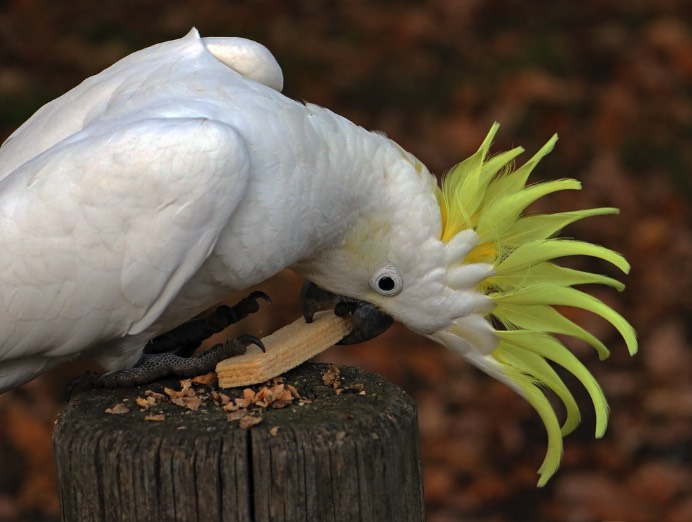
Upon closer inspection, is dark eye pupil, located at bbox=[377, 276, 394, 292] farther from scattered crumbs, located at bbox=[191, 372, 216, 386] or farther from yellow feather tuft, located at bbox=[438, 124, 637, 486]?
scattered crumbs, located at bbox=[191, 372, 216, 386]

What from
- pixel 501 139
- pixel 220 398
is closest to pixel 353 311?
pixel 220 398

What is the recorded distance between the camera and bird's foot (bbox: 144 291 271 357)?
9.82 ft

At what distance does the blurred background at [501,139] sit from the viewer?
4.99m

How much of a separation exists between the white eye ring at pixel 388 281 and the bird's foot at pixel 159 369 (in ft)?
1.10

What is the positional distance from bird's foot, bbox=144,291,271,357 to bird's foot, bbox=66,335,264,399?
0.21 meters

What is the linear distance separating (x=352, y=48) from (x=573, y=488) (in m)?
3.33

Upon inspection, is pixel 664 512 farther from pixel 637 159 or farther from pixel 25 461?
pixel 25 461

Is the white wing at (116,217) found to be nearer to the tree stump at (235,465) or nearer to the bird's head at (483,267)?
the tree stump at (235,465)

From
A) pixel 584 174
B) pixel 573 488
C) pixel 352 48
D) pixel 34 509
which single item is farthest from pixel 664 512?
pixel 352 48

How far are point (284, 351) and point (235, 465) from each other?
0.47m

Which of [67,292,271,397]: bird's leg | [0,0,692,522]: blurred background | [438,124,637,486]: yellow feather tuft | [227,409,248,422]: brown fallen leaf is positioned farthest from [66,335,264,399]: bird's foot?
[0,0,692,522]: blurred background

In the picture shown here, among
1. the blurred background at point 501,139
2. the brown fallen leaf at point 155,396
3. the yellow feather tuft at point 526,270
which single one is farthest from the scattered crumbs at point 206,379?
the blurred background at point 501,139

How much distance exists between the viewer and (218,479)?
7.54ft

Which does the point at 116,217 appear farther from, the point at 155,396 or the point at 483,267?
the point at 483,267
